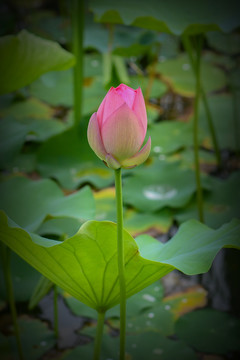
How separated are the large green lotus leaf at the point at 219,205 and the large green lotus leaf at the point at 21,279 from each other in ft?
1.49

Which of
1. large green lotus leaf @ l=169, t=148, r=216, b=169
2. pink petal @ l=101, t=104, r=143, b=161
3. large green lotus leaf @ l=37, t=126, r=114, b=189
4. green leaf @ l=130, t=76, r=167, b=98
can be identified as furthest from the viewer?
green leaf @ l=130, t=76, r=167, b=98

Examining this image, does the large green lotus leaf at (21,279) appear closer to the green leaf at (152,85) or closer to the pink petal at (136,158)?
the pink petal at (136,158)

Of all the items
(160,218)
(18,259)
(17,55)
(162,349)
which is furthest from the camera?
(160,218)

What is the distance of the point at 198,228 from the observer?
801 mm

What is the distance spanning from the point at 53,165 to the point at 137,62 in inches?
39.3

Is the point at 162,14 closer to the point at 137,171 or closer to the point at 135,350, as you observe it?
the point at 137,171

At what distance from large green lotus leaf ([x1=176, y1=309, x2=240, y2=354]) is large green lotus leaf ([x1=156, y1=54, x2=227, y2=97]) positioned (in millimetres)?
1241

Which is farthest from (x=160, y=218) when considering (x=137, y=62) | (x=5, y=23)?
(x=5, y=23)

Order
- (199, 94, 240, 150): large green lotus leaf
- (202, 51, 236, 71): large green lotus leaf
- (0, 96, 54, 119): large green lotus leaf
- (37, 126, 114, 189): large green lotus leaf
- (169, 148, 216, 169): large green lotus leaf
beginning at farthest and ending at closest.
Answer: (202, 51, 236, 71): large green lotus leaf < (0, 96, 54, 119): large green lotus leaf < (199, 94, 240, 150): large green lotus leaf < (169, 148, 216, 169): large green lotus leaf < (37, 126, 114, 189): large green lotus leaf

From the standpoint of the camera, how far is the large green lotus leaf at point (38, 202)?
91 centimetres

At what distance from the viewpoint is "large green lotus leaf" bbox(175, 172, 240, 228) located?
4.22 ft

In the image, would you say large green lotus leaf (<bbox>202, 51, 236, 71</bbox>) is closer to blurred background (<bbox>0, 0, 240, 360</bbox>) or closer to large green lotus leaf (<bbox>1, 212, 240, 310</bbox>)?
blurred background (<bbox>0, 0, 240, 360</bbox>)

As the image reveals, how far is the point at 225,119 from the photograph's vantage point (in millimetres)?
1835

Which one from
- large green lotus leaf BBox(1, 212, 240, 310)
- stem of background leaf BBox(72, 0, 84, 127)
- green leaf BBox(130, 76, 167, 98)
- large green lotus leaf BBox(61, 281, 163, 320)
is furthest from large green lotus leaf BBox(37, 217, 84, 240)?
green leaf BBox(130, 76, 167, 98)
